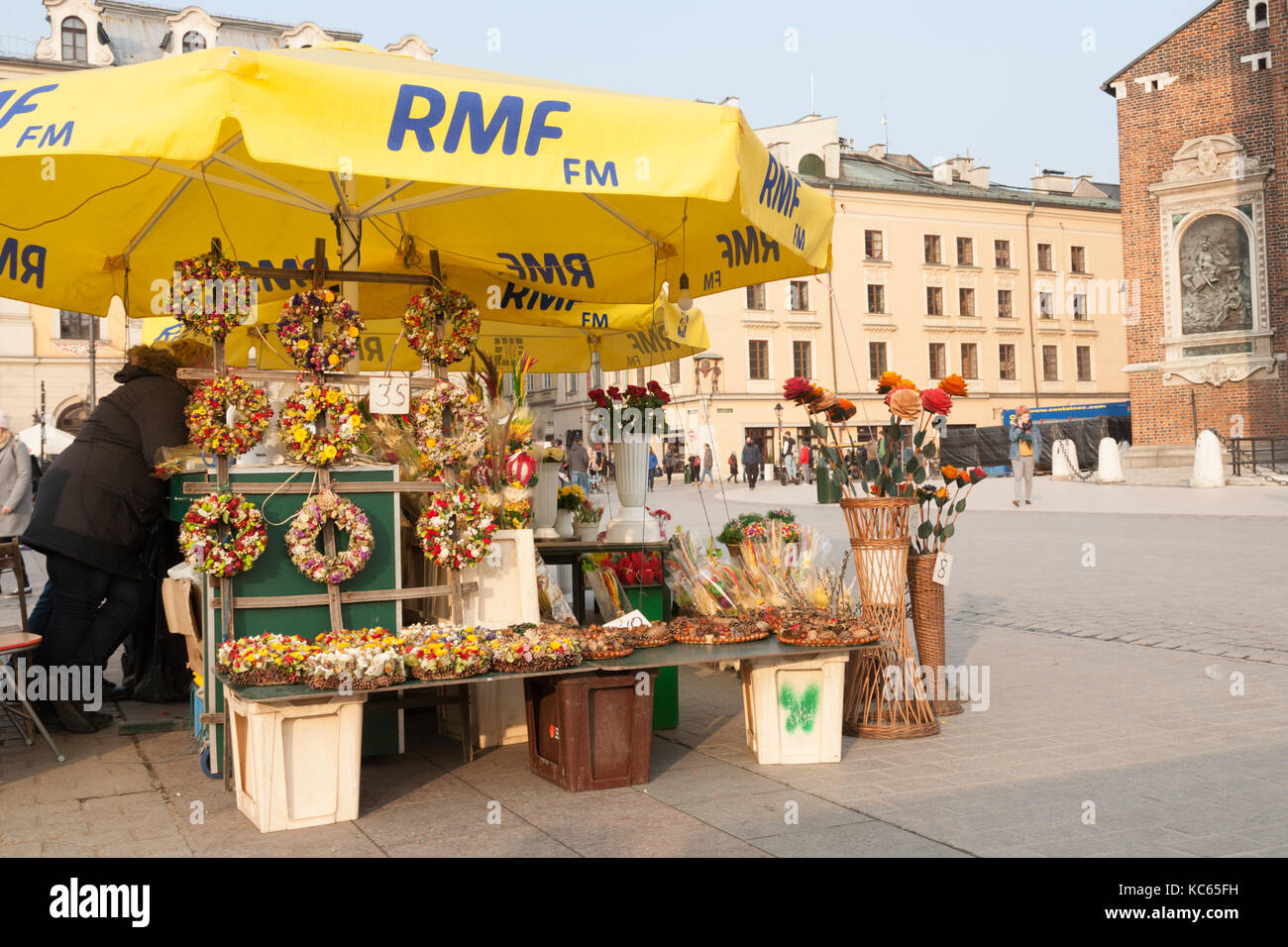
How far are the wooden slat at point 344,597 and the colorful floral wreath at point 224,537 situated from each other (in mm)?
150

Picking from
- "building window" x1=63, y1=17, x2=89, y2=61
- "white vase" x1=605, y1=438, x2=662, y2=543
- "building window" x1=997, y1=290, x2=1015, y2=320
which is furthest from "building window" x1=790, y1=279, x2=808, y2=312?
"white vase" x1=605, y1=438, x2=662, y2=543

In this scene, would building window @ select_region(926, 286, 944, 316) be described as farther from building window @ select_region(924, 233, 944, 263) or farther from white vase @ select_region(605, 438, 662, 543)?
white vase @ select_region(605, 438, 662, 543)

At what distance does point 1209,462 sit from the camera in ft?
85.8

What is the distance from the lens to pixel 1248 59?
28.8 m

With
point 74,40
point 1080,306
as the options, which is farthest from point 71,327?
point 1080,306

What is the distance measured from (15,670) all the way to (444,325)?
111 inches

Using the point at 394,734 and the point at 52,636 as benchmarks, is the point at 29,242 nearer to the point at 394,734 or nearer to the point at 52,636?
the point at 52,636

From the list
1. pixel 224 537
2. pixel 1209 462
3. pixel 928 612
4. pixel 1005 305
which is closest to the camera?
pixel 224 537

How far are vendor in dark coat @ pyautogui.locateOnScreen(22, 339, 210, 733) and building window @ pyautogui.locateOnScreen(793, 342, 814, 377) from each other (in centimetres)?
4888

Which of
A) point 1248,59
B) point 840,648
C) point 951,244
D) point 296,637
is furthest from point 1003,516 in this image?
point 951,244

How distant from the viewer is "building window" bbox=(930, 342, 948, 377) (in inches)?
2246

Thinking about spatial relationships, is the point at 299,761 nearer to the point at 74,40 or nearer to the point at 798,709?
the point at 798,709

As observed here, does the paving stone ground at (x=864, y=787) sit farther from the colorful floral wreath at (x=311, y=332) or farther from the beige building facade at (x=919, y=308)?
the beige building facade at (x=919, y=308)

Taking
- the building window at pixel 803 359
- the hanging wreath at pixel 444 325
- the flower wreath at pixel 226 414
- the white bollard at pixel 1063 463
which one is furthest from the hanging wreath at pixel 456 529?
the building window at pixel 803 359
